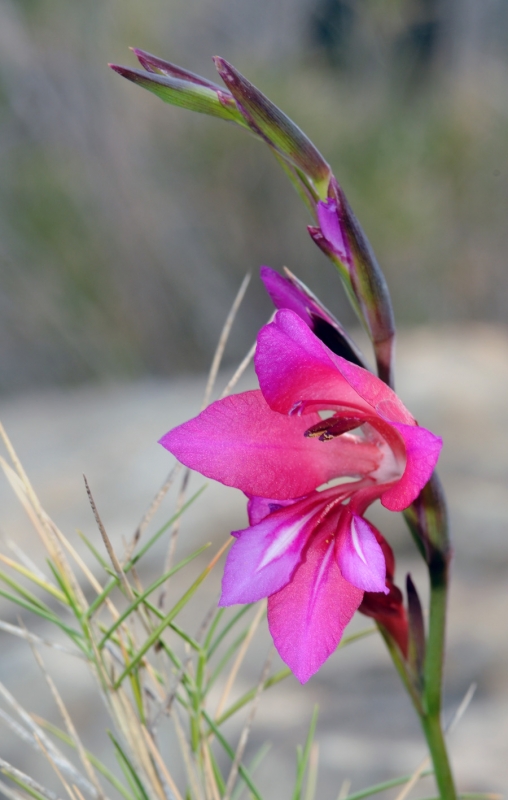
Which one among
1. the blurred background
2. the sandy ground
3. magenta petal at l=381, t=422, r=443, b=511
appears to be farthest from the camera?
the blurred background

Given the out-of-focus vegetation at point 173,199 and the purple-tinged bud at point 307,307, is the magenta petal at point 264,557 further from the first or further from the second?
the out-of-focus vegetation at point 173,199

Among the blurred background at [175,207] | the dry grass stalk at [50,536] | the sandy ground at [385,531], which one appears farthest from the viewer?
the blurred background at [175,207]

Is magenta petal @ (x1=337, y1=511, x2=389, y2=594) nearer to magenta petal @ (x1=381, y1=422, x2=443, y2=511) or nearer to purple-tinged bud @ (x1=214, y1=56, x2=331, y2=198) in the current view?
magenta petal @ (x1=381, y1=422, x2=443, y2=511)

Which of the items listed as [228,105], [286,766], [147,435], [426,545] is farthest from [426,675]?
[147,435]

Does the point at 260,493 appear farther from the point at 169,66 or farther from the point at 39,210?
the point at 39,210

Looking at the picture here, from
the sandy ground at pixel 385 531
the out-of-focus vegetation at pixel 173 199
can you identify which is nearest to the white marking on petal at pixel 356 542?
the sandy ground at pixel 385 531

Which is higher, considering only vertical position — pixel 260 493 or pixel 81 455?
pixel 260 493

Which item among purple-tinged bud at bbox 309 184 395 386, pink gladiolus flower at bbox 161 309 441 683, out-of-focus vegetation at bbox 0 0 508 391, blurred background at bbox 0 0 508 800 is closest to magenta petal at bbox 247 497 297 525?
pink gladiolus flower at bbox 161 309 441 683

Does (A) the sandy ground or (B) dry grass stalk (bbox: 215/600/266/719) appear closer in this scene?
(B) dry grass stalk (bbox: 215/600/266/719)
